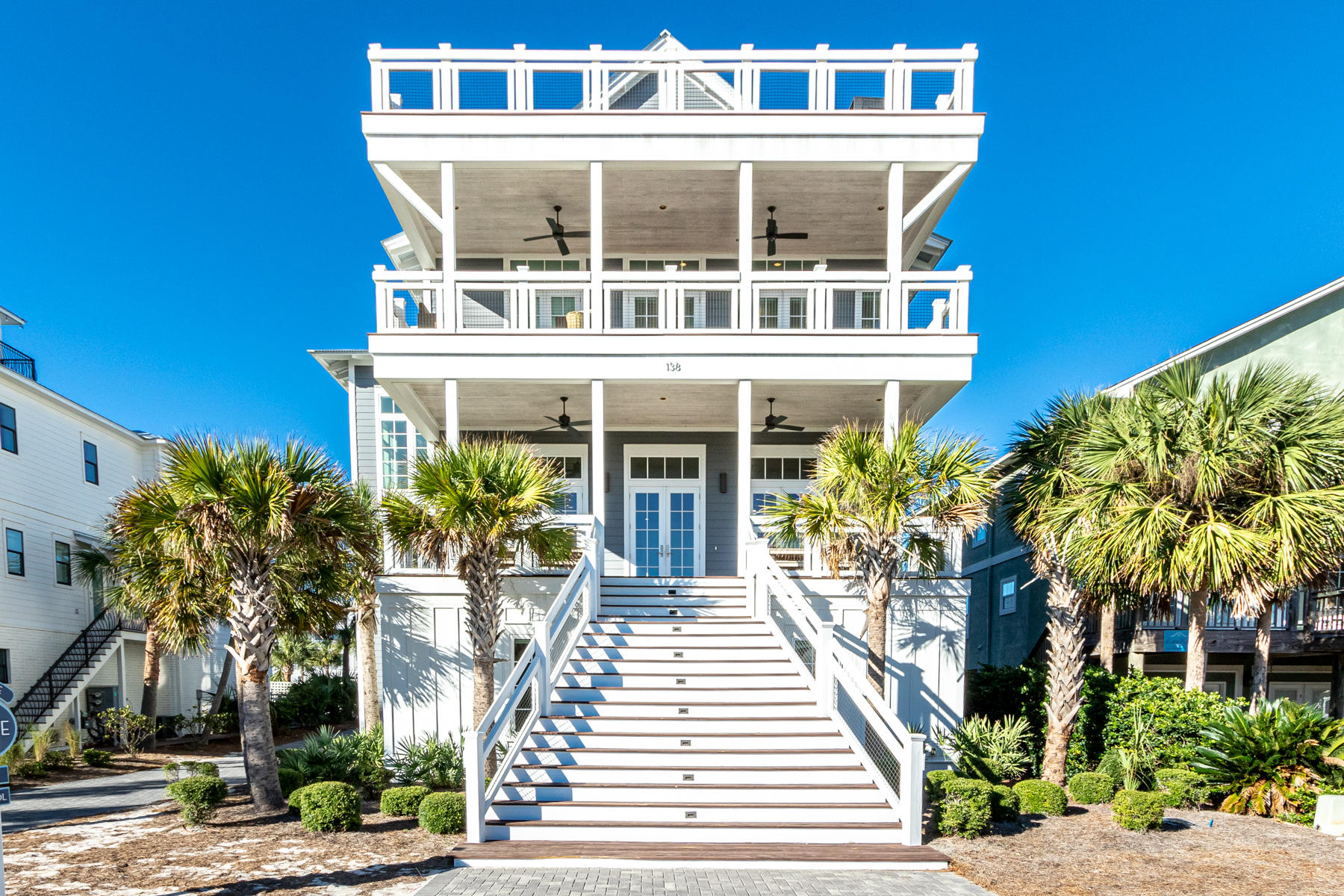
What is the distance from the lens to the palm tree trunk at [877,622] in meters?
9.90

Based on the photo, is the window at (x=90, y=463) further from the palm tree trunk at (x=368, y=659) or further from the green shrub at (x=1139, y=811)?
the green shrub at (x=1139, y=811)

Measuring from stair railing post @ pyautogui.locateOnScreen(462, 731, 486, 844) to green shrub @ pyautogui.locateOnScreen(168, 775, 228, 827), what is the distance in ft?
10.7

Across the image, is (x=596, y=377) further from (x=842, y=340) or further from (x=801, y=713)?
(x=801, y=713)

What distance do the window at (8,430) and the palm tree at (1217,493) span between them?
22.7 m

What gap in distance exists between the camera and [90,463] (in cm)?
2145

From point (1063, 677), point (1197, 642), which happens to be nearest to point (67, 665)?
point (1063, 677)

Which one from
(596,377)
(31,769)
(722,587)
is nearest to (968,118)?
(596,377)

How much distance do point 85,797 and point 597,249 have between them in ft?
38.4

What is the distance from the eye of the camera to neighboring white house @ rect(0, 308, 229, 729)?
58.0ft

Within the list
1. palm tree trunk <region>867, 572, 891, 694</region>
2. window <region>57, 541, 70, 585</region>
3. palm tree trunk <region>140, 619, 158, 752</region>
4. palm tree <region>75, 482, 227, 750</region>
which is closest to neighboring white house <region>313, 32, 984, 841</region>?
palm tree trunk <region>867, 572, 891, 694</region>

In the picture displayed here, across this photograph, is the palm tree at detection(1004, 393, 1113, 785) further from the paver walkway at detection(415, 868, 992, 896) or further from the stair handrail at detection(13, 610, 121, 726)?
the stair handrail at detection(13, 610, 121, 726)

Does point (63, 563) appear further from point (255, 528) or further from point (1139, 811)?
point (1139, 811)

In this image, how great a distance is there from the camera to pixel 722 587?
469 inches

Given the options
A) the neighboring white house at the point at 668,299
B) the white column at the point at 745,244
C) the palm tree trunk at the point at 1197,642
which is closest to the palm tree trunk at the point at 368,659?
the neighboring white house at the point at 668,299
